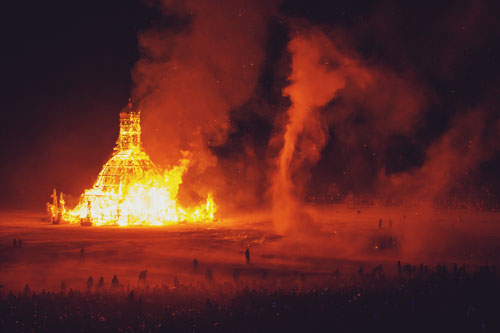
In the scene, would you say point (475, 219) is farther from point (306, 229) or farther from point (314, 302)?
point (314, 302)

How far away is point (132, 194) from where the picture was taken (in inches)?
1452

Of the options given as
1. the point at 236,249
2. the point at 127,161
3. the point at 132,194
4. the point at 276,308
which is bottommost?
the point at 276,308

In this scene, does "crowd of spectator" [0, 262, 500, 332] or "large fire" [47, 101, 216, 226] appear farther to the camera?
"large fire" [47, 101, 216, 226]

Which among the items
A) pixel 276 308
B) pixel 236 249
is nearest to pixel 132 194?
pixel 236 249

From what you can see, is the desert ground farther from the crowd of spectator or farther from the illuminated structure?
the illuminated structure

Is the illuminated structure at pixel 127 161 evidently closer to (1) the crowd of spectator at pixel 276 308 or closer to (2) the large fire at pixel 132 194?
(2) the large fire at pixel 132 194

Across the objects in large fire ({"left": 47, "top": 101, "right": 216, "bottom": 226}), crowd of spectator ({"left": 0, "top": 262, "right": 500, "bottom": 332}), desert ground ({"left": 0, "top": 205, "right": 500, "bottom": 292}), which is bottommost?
crowd of spectator ({"left": 0, "top": 262, "right": 500, "bottom": 332})

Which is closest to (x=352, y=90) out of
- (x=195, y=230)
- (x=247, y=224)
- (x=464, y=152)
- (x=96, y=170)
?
(x=464, y=152)

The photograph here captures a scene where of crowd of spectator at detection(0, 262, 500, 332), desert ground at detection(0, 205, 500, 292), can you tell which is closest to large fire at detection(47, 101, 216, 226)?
desert ground at detection(0, 205, 500, 292)

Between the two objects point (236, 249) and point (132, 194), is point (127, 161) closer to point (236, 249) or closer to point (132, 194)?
point (132, 194)

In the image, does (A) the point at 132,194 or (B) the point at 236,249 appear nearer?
(B) the point at 236,249

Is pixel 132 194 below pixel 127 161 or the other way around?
below

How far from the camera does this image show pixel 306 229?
94.4ft

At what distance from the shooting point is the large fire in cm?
3572
